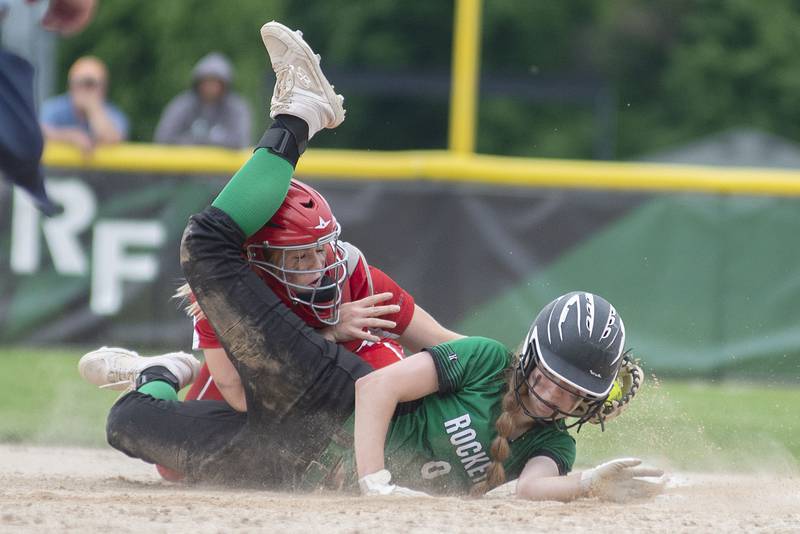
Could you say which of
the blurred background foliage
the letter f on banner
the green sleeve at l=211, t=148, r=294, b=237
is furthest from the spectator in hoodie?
the blurred background foliage

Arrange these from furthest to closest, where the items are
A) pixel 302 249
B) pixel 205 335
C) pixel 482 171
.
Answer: pixel 482 171 < pixel 205 335 < pixel 302 249

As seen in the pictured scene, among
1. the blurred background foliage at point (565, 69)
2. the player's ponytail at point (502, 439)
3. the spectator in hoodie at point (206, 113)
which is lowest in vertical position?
the player's ponytail at point (502, 439)

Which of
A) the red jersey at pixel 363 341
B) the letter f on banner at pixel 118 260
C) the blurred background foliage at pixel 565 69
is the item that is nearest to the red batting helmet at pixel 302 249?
the red jersey at pixel 363 341

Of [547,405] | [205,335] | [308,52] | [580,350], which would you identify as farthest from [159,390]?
[580,350]

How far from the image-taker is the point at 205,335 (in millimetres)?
5203

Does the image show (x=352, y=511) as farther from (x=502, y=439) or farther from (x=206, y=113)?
(x=206, y=113)

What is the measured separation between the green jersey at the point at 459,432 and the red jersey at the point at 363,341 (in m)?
0.36

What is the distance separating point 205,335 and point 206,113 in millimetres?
6132

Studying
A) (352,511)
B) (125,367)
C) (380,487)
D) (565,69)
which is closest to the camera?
(352,511)

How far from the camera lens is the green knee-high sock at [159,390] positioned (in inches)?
218

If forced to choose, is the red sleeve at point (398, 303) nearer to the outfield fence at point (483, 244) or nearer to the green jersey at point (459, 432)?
the green jersey at point (459, 432)

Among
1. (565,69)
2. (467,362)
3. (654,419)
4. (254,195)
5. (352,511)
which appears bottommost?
(352,511)

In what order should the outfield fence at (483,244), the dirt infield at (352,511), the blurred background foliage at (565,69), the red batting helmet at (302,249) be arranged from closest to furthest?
the dirt infield at (352,511) → the red batting helmet at (302,249) → the outfield fence at (483,244) → the blurred background foliage at (565,69)

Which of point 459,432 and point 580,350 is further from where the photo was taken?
point 459,432
